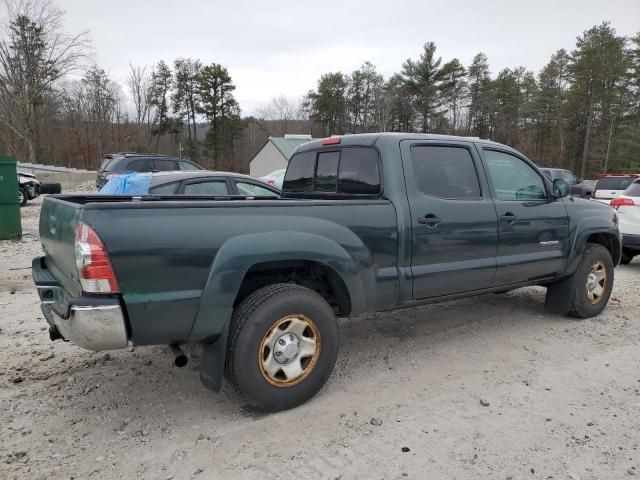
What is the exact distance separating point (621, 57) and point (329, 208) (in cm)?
4740

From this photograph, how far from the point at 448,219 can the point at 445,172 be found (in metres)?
0.47

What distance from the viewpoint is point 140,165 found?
1422 centimetres

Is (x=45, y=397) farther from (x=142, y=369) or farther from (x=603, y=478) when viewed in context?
(x=603, y=478)

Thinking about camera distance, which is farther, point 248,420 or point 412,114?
point 412,114

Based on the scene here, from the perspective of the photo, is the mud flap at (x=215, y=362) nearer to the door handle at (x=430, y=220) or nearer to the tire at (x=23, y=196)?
the door handle at (x=430, y=220)

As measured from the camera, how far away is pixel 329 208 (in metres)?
3.25

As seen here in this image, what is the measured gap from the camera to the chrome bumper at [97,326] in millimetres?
2500

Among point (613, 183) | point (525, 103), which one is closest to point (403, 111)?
point (525, 103)

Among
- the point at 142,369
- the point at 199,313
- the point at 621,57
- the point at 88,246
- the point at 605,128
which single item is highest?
the point at 621,57

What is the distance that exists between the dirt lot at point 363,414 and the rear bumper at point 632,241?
3.73 meters

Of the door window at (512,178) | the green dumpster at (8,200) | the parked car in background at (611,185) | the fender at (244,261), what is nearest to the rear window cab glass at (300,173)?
the fender at (244,261)

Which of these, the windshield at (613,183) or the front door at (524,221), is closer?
the front door at (524,221)

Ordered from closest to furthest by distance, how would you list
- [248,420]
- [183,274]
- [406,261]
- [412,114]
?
1. [183,274]
2. [248,420]
3. [406,261]
4. [412,114]

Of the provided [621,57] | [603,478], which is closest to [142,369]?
[603,478]
